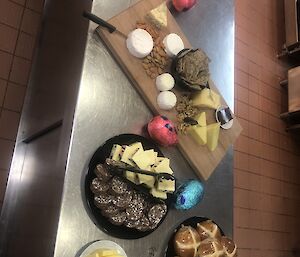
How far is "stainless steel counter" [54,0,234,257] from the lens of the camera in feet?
A: 3.92

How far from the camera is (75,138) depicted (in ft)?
4.09

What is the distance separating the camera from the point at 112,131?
1.36m

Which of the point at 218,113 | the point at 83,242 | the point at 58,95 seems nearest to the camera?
the point at 83,242

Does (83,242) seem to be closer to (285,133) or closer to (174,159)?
(174,159)

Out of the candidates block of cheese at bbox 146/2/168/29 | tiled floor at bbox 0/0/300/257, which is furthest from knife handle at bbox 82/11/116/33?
tiled floor at bbox 0/0/300/257

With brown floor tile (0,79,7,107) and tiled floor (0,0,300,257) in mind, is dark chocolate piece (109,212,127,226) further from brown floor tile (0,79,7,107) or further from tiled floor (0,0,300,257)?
tiled floor (0,0,300,257)

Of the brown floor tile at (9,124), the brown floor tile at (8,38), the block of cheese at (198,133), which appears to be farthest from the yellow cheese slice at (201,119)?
the brown floor tile at (8,38)

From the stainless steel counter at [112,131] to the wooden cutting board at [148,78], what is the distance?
3cm

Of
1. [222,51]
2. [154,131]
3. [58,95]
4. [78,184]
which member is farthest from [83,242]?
[222,51]

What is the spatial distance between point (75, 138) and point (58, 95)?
310 mm

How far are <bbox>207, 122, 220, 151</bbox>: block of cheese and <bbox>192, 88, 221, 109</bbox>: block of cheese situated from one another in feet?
0.29

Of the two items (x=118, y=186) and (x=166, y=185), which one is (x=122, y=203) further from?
(x=166, y=185)

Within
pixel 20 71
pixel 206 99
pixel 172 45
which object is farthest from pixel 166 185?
pixel 20 71

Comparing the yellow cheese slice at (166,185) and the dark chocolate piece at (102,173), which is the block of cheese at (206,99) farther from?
the dark chocolate piece at (102,173)
